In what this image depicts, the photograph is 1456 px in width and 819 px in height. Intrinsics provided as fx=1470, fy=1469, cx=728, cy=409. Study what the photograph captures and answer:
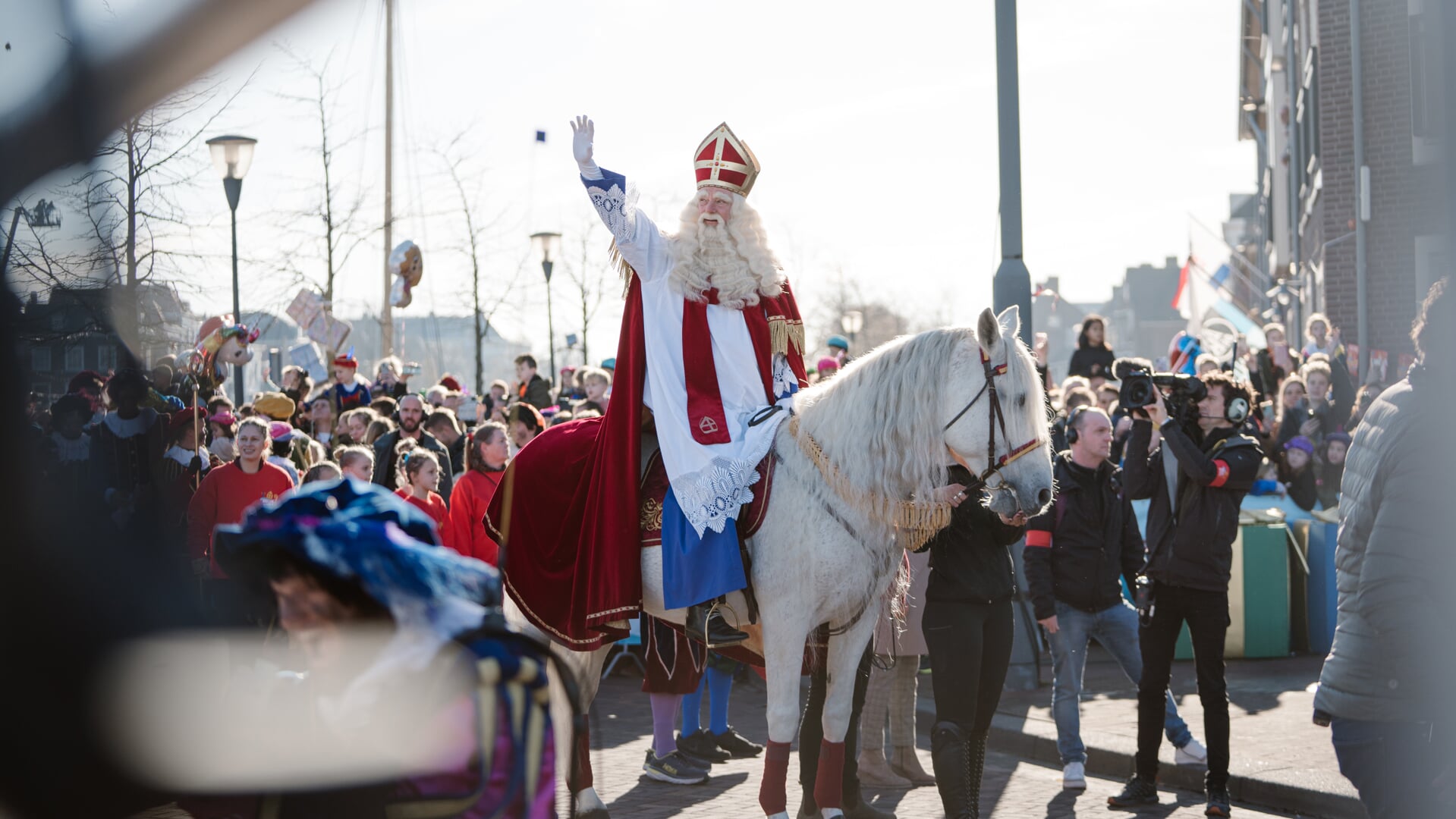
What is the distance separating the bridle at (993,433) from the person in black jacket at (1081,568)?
1.75 m

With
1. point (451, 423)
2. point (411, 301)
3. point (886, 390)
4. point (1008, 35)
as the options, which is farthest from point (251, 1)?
point (411, 301)

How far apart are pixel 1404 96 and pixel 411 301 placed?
13818mm

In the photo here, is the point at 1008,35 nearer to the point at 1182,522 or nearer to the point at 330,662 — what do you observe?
the point at 1182,522

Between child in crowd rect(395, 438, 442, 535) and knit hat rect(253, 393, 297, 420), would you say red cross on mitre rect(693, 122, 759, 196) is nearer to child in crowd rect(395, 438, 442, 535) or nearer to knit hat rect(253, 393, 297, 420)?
child in crowd rect(395, 438, 442, 535)

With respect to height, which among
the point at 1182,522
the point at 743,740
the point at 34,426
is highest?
the point at 34,426

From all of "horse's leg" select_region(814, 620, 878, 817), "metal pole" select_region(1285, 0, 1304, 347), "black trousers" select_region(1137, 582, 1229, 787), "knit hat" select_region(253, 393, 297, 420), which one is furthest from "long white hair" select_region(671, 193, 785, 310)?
"metal pole" select_region(1285, 0, 1304, 347)

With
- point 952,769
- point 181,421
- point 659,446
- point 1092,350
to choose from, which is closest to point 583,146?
point 659,446

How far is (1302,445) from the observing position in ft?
40.5

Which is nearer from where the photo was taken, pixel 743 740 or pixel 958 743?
pixel 958 743

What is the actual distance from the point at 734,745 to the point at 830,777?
8.60 feet

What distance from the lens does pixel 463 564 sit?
8.29 ft

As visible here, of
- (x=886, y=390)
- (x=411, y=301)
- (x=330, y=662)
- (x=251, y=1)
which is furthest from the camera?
(x=411, y=301)

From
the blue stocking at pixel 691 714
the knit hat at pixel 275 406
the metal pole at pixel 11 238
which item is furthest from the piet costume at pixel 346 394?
the metal pole at pixel 11 238

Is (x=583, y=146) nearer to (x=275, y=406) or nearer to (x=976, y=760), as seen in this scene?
(x=976, y=760)
